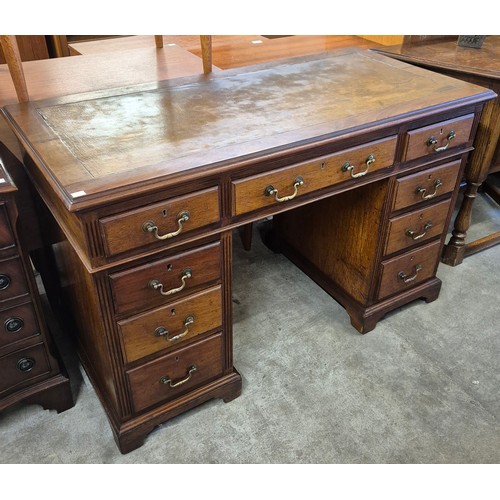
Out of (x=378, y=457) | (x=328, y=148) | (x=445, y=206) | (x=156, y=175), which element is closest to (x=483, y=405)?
(x=378, y=457)

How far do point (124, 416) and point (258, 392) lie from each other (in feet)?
1.53

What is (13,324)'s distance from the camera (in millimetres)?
1396

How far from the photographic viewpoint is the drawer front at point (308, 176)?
1.28 metres

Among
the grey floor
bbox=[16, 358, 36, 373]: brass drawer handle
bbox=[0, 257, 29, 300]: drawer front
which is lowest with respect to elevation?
the grey floor

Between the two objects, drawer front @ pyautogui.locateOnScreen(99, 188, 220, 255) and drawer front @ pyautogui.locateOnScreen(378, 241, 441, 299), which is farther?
drawer front @ pyautogui.locateOnScreen(378, 241, 441, 299)

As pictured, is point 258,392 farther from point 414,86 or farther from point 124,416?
point 414,86

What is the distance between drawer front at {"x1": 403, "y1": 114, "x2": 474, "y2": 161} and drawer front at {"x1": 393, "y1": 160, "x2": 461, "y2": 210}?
0.25 feet

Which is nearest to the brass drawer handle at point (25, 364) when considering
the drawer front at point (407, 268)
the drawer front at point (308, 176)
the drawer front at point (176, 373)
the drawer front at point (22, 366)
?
the drawer front at point (22, 366)

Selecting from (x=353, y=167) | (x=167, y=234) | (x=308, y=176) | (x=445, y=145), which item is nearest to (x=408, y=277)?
(x=445, y=145)

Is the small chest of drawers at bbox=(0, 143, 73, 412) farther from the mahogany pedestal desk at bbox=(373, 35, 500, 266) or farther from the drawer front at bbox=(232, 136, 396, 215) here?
the mahogany pedestal desk at bbox=(373, 35, 500, 266)

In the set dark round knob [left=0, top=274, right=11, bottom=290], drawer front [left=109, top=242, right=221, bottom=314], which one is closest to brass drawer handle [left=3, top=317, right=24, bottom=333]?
dark round knob [left=0, top=274, right=11, bottom=290]

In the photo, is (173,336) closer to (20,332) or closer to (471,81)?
(20,332)

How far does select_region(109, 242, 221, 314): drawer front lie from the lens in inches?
48.6

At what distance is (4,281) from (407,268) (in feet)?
4.54
